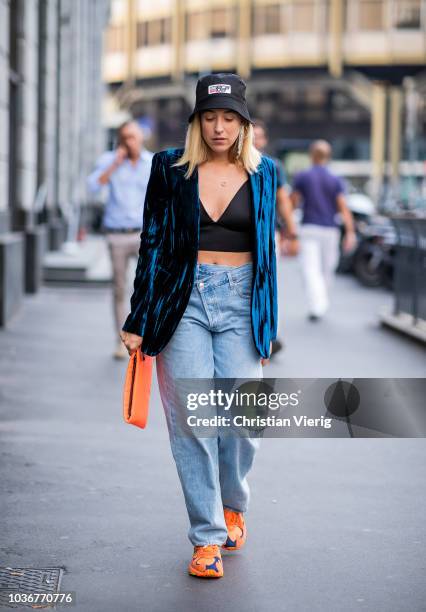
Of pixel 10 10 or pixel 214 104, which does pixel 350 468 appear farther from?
pixel 10 10

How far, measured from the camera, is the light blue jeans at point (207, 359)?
451 centimetres

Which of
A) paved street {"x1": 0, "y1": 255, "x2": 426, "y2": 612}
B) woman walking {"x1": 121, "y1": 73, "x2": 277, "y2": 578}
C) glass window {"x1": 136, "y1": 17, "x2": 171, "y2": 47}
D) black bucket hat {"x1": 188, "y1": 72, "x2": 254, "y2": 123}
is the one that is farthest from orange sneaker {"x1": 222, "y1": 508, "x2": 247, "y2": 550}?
glass window {"x1": 136, "y1": 17, "x2": 171, "y2": 47}

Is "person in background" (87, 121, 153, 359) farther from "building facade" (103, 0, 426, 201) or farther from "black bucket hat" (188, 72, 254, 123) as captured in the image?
"building facade" (103, 0, 426, 201)

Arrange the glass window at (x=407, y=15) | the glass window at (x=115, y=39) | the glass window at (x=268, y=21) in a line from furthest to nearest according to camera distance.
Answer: the glass window at (x=115, y=39)
the glass window at (x=268, y=21)
the glass window at (x=407, y=15)

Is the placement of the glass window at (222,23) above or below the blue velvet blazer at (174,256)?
above

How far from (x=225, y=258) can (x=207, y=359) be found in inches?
15.4

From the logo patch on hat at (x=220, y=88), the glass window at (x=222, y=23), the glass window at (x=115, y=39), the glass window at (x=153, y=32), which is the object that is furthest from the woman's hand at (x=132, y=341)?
the glass window at (x=115, y=39)

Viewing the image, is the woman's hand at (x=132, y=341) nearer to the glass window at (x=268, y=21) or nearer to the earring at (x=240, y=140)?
the earring at (x=240, y=140)

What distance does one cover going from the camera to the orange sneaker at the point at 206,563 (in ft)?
14.8

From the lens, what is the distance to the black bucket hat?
14.6 ft

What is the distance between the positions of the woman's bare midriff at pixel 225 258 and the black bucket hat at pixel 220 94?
1.67 ft

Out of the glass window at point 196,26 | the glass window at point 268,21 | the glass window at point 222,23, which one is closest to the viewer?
the glass window at point 268,21

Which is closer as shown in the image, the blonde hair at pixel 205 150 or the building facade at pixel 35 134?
the blonde hair at pixel 205 150

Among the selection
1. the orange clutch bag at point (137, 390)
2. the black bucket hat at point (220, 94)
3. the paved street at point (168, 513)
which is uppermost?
the black bucket hat at point (220, 94)
